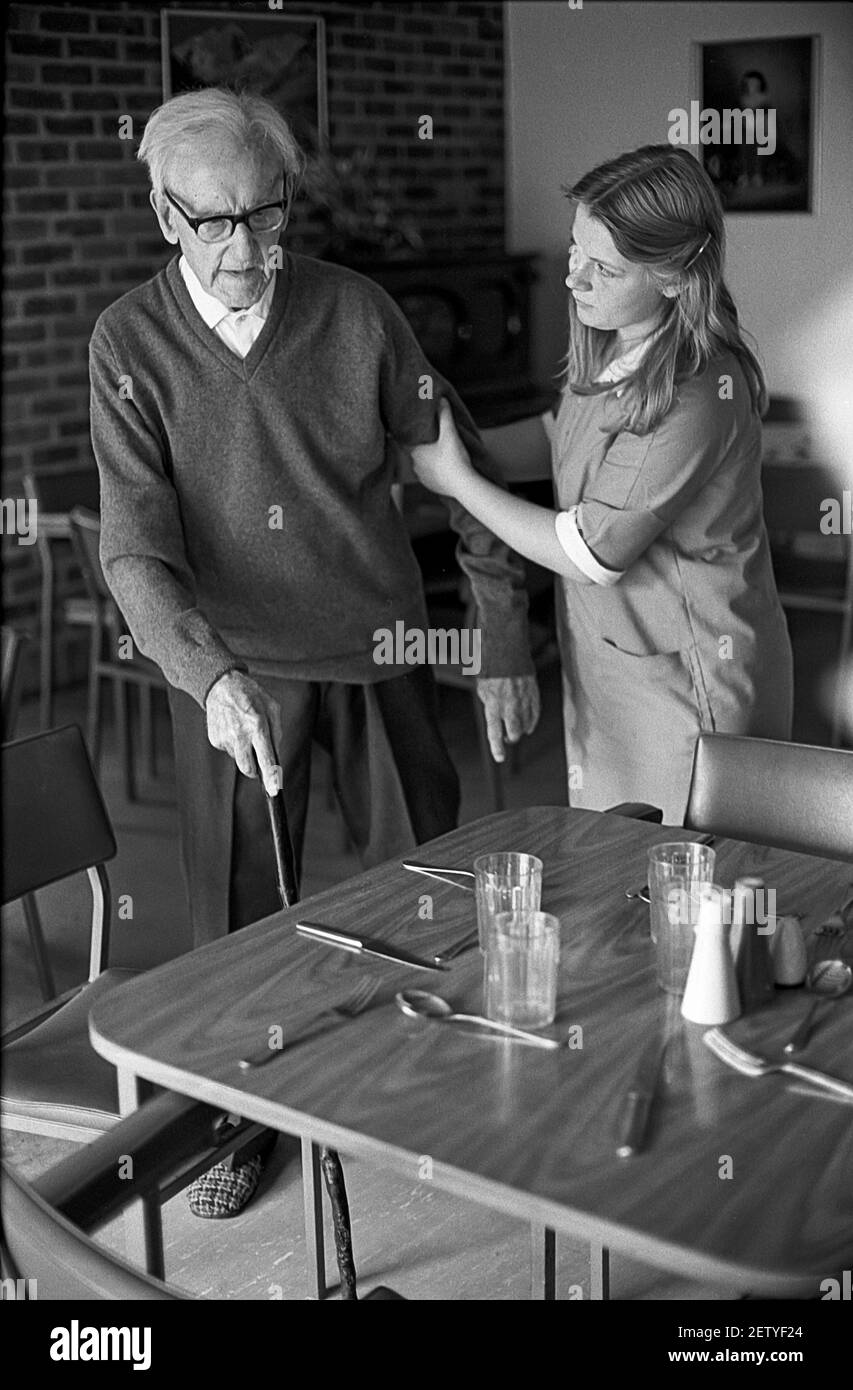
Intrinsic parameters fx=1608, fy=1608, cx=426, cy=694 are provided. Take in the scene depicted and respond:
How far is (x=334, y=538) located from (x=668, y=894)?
933 millimetres

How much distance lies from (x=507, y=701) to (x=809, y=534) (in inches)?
108

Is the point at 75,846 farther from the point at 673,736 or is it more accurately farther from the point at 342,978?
the point at 673,736

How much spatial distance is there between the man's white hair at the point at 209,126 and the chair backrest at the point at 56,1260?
1.46 meters

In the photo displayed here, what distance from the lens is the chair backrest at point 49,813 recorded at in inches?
85.7

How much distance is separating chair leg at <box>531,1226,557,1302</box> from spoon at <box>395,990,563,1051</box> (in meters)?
0.66

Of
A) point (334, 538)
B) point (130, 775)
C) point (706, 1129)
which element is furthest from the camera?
point (130, 775)

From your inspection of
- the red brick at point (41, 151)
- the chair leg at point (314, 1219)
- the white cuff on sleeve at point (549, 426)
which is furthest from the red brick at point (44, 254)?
the chair leg at point (314, 1219)

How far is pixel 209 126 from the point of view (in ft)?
7.09

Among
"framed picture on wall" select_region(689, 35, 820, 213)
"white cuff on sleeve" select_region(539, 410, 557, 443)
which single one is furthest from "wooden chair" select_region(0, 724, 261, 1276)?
"framed picture on wall" select_region(689, 35, 820, 213)

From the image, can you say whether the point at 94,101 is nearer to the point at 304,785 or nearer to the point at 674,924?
the point at 304,785

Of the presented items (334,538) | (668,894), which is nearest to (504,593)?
(334,538)

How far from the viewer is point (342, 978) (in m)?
1.67

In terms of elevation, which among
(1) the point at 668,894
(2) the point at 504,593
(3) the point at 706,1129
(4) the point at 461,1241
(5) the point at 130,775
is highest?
(2) the point at 504,593

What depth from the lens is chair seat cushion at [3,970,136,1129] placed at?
2020mm
